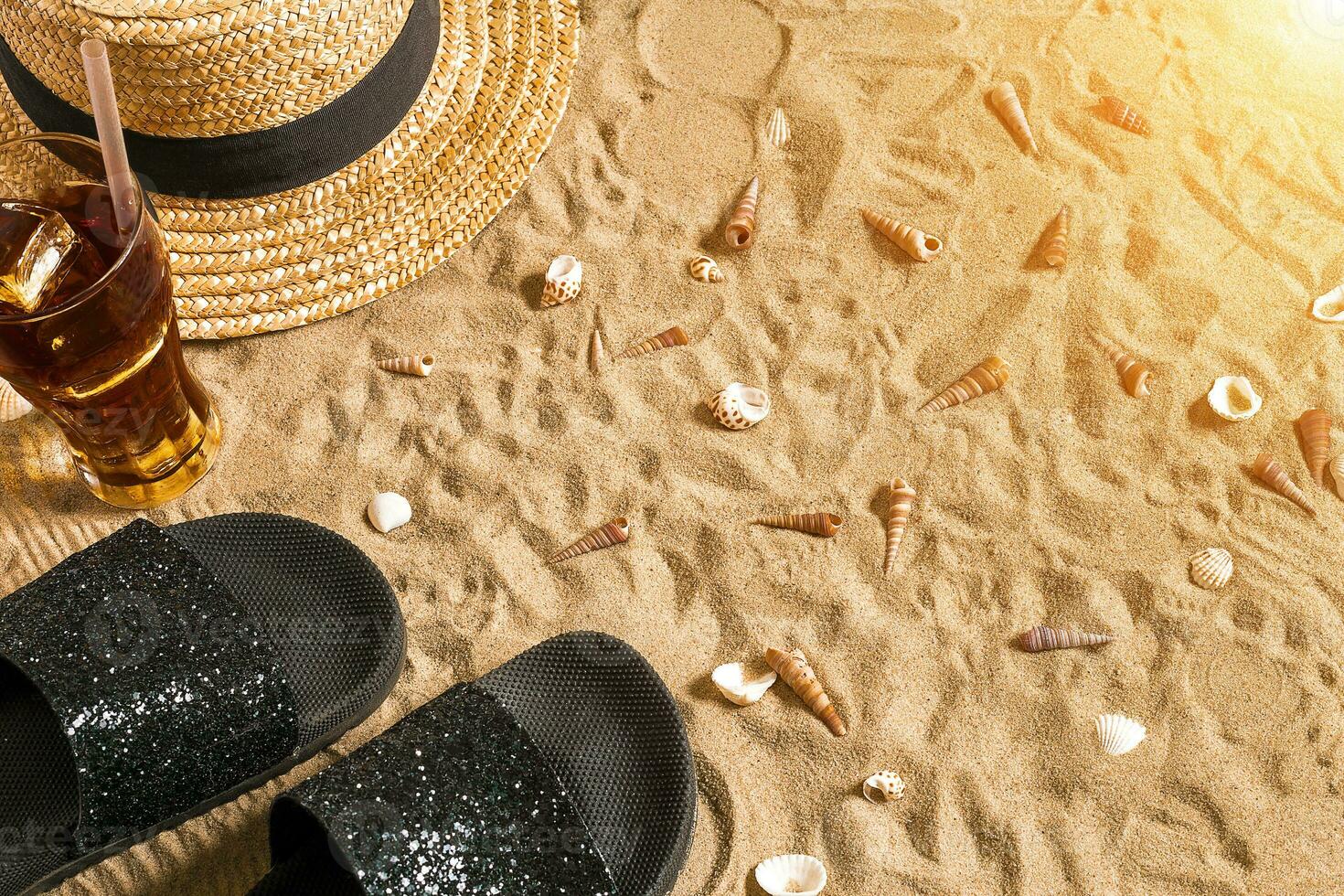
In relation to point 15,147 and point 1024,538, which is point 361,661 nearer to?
point 15,147

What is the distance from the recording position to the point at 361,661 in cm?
169

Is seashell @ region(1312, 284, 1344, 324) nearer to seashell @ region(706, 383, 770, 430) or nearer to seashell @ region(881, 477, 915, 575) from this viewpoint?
seashell @ region(881, 477, 915, 575)

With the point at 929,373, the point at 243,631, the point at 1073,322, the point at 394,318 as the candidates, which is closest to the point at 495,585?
the point at 243,631

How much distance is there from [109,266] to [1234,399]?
1.92 m

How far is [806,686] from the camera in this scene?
1.76 meters

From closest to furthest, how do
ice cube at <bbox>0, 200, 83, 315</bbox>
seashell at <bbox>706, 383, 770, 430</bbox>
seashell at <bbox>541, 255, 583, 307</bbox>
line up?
ice cube at <bbox>0, 200, 83, 315</bbox>, seashell at <bbox>706, 383, 770, 430</bbox>, seashell at <bbox>541, 255, 583, 307</bbox>

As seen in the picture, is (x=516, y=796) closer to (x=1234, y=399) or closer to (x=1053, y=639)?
(x=1053, y=639)

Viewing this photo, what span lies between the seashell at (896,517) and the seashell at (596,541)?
448 mm

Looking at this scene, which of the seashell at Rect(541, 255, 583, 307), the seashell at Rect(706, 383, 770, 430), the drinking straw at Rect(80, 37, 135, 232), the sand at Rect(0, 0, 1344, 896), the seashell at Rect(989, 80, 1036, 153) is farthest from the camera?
the seashell at Rect(989, 80, 1036, 153)

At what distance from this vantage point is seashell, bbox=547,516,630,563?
191cm

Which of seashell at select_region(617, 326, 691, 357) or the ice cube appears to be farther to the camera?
seashell at select_region(617, 326, 691, 357)

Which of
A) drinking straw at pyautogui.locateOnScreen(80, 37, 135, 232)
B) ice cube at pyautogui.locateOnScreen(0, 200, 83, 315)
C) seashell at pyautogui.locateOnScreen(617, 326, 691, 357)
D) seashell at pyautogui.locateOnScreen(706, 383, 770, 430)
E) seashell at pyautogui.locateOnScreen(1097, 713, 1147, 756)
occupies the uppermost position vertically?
drinking straw at pyautogui.locateOnScreen(80, 37, 135, 232)

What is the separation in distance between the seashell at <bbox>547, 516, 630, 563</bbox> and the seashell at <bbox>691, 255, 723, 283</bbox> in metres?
0.56

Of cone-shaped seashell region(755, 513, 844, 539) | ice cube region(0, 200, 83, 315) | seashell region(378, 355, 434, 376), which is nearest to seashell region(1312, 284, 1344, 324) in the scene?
cone-shaped seashell region(755, 513, 844, 539)
